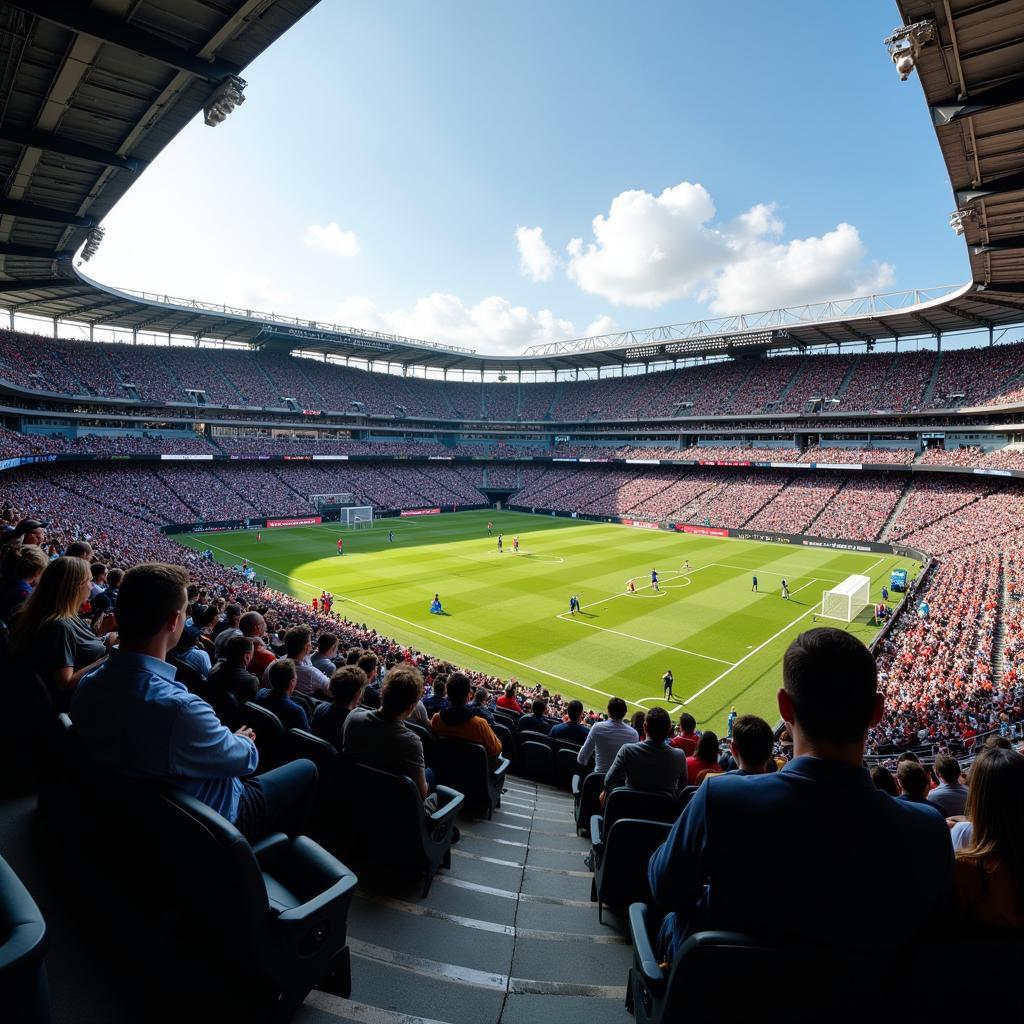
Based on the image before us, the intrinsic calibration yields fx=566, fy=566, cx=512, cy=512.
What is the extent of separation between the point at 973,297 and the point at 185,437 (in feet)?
239

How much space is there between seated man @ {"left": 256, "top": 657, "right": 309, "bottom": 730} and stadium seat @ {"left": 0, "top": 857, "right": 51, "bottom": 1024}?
3266 millimetres

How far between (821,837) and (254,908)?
2.46 metres

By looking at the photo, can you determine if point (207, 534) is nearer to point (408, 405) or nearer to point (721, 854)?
point (408, 405)

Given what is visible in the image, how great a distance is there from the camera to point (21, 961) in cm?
162

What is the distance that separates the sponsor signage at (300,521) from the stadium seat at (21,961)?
58650 mm

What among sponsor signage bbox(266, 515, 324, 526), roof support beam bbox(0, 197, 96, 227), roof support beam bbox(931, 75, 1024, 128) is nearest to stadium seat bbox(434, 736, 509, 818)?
roof support beam bbox(931, 75, 1024, 128)

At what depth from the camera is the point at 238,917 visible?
2646mm

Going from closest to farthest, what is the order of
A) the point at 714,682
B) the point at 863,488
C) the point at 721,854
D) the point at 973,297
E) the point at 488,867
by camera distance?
the point at 721,854
the point at 488,867
the point at 714,682
the point at 973,297
the point at 863,488

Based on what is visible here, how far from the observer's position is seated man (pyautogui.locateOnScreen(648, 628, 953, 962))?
6.45ft

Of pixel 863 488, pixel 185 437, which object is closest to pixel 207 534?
pixel 185 437

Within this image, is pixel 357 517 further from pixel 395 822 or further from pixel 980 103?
pixel 395 822

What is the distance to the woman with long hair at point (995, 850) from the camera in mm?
2166

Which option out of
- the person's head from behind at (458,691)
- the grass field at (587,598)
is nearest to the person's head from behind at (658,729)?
the person's head from behind at (458,691)

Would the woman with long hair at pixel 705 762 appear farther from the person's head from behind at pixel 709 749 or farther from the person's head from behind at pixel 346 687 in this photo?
the person's head from behind at pixel 346 687
